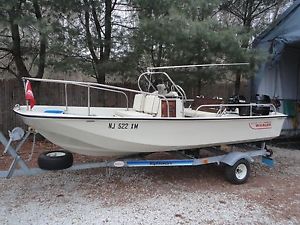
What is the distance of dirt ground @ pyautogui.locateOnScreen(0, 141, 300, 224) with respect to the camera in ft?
14.8

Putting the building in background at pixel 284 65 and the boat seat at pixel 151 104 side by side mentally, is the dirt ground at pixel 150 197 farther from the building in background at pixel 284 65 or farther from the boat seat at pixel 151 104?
the building in background at pixel 284 65

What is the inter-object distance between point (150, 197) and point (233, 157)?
1.54m

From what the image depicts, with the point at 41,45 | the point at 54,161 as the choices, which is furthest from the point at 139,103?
the point at 41,45

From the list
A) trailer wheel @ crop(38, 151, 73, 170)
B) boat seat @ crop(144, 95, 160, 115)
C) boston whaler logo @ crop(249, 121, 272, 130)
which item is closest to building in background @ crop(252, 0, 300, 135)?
boston whaler logo @ crop(249, 121, 272, 130)

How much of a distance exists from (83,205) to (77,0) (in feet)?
13.5

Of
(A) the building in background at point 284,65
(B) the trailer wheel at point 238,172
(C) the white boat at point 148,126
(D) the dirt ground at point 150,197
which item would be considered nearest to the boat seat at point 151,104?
(C) the white boat at point 148,126

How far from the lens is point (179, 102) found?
5496mm

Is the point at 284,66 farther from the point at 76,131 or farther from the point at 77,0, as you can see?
→ the point at 76,131

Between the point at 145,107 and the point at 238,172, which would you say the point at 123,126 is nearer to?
the point at 145,107

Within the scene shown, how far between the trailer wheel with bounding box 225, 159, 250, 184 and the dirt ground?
108 mm

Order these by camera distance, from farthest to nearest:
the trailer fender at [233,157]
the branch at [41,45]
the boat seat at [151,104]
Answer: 1. the branch at [41,45]
2. the trailer fender at [233,157]
3. the boat seat at [151,104]

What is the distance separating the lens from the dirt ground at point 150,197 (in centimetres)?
451

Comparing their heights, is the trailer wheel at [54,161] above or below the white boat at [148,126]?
below

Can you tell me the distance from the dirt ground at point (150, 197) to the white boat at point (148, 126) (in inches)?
25.3
